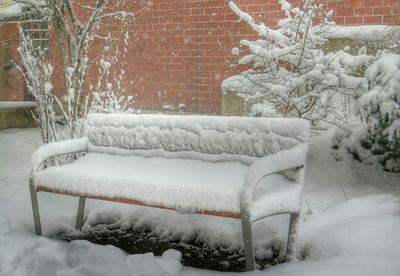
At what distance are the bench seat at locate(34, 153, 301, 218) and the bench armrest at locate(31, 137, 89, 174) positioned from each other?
0.33 feet

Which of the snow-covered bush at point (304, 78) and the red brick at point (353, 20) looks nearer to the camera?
the snow-covered bush at point (304, 78)

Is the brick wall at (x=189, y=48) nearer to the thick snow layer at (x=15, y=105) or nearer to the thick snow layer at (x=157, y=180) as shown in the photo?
the thick snow layer at (x=15, y=105)

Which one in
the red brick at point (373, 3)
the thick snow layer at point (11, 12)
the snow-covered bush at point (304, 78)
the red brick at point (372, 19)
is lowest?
the snow-covered bush at point (304, 78)

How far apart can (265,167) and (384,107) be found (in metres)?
1.59

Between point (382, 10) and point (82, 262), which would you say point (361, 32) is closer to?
point (382, 10)

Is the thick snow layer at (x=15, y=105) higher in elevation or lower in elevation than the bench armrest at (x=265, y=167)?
lower

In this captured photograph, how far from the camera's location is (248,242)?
114 inches

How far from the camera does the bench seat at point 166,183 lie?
298 cm

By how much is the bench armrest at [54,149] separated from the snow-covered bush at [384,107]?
246 cm

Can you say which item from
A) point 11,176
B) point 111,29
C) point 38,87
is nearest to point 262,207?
point 38,87

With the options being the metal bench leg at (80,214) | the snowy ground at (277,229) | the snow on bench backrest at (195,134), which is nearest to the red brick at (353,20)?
the snowy ground at (277,229)

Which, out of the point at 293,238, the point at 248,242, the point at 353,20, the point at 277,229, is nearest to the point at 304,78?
the point at 277,229

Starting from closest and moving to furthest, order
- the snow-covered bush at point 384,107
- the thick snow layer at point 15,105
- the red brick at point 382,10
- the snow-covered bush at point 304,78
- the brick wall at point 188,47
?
the snow-covered bush at point 384,107
the snow-covered bush at point 304,78
the red brick at point 382,10
the brick wall at point 188,47
the thick snow layer at point 15,105

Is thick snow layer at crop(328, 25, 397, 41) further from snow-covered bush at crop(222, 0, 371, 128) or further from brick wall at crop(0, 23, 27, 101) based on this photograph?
brick wall at crop(0, 23, 27, 101)
